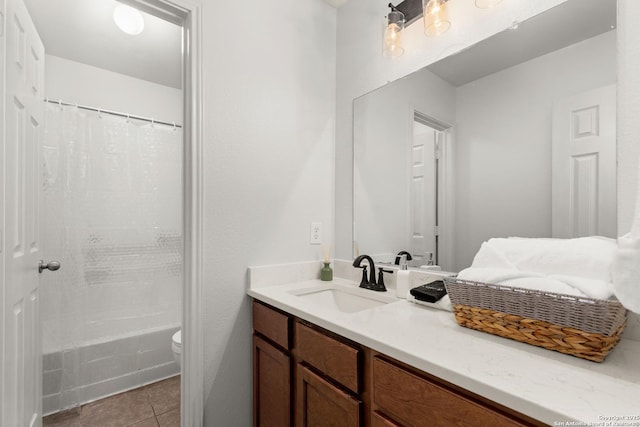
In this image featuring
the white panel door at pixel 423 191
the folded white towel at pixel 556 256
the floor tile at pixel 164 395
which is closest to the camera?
the folded white towel at pixel 556 256

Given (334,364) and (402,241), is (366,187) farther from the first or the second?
(334,364)

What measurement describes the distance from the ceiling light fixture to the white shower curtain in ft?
2.28

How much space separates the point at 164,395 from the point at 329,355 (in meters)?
1.78

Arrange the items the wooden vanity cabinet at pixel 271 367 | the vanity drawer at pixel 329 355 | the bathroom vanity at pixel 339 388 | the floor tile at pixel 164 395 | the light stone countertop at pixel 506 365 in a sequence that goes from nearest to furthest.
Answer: the light stone countertop at pixel 506 365 < the bathroom vanity at pixel 339 388 < the vanity drawer at pixel 329 355 < the wooden vanity cabinet at pixel 271 367 < the floor tile at pixel 164 395

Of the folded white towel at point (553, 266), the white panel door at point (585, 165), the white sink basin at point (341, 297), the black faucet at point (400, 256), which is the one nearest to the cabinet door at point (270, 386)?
the white sink basin at point (341, 297)

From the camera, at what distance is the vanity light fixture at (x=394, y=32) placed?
4.39 feet

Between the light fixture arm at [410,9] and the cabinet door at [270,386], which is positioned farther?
the light fixture arm at [410,9]

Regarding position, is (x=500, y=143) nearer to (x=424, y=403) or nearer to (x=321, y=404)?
(x=424, y=403)

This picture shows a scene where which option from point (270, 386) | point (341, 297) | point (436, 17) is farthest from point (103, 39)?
point (270, 386)

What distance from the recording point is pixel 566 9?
0.91m

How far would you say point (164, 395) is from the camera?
2.04 m

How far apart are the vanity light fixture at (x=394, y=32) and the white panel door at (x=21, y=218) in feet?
4.80

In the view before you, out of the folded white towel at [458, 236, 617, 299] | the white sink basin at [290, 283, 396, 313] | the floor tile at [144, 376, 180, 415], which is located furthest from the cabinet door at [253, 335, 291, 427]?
the floor tile at [144, 376, 180, 415]

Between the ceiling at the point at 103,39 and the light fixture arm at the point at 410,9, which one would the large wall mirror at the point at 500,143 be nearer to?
the light fixture arm at the point at 410,9
